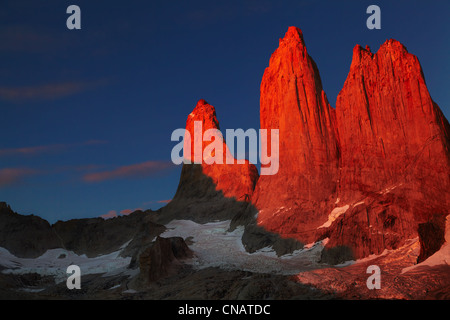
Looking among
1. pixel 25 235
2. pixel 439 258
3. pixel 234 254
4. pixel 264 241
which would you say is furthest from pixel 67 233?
pixel 439 258

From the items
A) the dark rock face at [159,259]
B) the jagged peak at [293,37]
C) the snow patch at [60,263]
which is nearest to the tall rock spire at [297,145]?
the jagged peak at [293,37]

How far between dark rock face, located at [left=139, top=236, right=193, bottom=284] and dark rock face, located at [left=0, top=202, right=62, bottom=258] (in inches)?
1264

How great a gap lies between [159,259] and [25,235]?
3858 cm

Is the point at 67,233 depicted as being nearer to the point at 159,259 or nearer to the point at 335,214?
the point at 159,259

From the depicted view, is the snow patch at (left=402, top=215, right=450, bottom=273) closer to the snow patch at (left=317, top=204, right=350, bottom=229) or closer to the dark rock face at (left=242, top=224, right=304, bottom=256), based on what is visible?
the snow patch at (left=317, top=204, right=350, bottom=229)

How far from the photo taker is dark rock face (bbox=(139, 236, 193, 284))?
5009 centimetres

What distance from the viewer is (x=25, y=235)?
82.1 m

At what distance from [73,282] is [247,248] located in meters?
20.5

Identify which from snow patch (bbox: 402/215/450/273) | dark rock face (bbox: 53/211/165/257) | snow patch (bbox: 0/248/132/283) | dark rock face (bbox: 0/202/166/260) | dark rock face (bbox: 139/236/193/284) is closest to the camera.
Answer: snow patch (bbox: 402/215/450/273)

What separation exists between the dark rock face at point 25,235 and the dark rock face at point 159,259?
32.1 metres

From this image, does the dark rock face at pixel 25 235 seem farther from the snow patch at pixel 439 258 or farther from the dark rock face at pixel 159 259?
the snow patch at pixel 439 258

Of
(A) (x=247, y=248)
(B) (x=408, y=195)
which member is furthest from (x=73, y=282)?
(B) (x=408, y=195)

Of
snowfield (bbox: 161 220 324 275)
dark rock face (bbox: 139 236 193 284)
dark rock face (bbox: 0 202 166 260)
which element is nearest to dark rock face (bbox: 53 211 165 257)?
dark rock face (bbox: 0 202 166 260)
